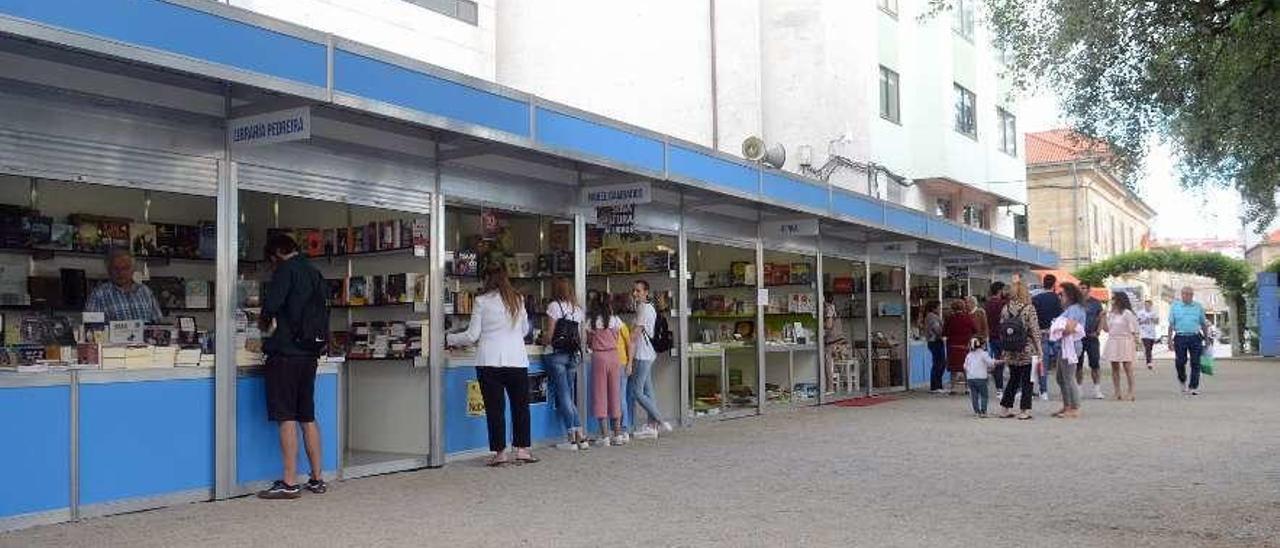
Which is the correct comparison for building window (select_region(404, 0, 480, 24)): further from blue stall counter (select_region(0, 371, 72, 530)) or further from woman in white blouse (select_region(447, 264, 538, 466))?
blue stall counter (select_region(0, 371, 72, 530))

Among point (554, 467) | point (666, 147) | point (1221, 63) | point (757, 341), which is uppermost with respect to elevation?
point (1221, 63)

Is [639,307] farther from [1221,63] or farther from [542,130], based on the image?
[1221,63]

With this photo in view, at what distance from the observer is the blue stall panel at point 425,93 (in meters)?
7.46

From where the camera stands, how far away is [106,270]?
959 centimetres

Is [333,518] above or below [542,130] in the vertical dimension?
below

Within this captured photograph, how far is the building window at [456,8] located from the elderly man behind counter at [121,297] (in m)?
9.39

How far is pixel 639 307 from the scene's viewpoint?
11.7 meters

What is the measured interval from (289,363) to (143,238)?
295 centimetres

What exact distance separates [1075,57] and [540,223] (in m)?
8.00

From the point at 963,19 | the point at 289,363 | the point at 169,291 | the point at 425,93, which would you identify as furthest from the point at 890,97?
the point at 289,363

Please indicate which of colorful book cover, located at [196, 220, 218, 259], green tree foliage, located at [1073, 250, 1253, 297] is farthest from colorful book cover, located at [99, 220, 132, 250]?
green tree foliage, located at [1073, 250, 1253, 297]

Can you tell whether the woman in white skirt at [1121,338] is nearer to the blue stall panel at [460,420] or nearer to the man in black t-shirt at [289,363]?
the blue stall panel at [460,420]

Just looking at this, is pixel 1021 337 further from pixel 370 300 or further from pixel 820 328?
pixel 370 300

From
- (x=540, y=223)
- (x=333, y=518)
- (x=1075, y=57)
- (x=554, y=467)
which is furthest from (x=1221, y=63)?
(x=333, y=518)
